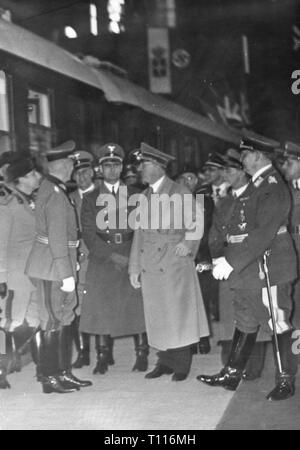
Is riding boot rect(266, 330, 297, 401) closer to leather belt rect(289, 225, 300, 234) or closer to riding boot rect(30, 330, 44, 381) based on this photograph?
leather belt rect(289, 225, 300, 234)

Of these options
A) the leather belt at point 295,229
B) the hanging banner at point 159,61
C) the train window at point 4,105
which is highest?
the hanging banner at point 159,61

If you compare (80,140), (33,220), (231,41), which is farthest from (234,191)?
(231,41)

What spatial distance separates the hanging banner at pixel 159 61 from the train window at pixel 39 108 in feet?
24.5

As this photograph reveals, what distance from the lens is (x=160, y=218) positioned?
5.36 meters

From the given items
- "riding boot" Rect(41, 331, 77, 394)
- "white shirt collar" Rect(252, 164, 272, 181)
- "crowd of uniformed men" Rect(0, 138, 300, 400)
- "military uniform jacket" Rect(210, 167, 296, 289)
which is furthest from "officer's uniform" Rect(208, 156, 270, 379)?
"riding boot" Rect(41, 331, 77, 394)

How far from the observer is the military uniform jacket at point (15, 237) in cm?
531

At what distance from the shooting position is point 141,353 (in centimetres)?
573

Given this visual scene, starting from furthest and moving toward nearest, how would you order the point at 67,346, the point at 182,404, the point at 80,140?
the point at 80,140 → the point at 67,346 → the point at 182,404

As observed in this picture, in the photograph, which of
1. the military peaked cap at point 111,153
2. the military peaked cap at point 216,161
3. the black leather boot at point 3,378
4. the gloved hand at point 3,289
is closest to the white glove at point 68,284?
the gloved hand at point 3,289

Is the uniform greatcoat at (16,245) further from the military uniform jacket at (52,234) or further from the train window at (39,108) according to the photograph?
the train window at (39,108)

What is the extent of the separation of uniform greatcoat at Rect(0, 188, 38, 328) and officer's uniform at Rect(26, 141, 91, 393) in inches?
12.7

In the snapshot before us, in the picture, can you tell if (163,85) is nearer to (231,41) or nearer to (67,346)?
(67,346)

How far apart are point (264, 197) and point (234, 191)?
31.5 inches

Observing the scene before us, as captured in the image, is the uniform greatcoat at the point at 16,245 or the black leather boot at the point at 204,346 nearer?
the uniform greatcoat at the point at 16,245
